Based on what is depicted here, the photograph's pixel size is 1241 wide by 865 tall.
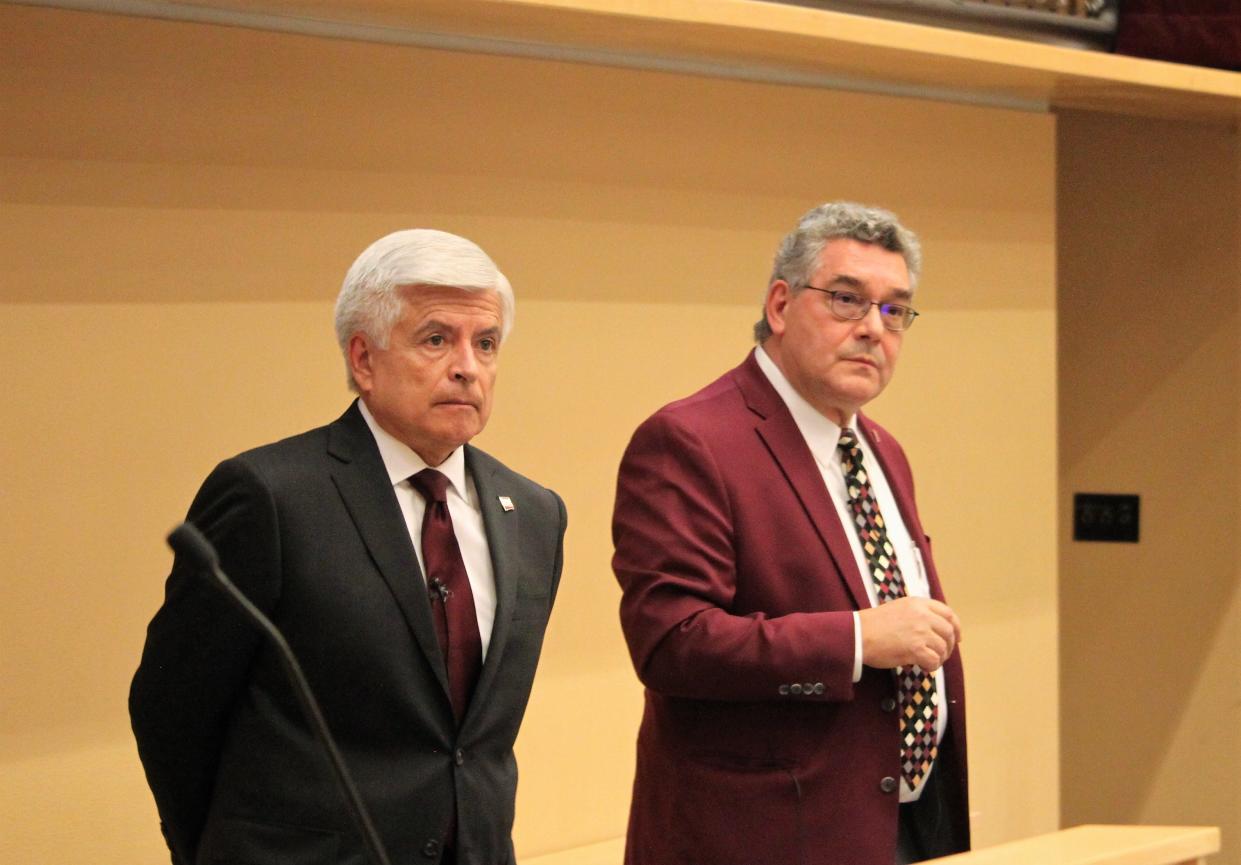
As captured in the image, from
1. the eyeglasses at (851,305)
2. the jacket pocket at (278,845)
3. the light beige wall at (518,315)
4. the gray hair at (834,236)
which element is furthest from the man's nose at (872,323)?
the jacket pocket at (278,845)

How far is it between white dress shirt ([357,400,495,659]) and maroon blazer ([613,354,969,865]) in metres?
0.34

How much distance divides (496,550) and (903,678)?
746mm

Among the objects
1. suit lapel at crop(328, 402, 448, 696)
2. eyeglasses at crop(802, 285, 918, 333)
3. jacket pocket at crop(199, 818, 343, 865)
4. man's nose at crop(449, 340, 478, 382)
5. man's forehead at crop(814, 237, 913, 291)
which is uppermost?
man's forehead at crop(814, 237, 913, 291)

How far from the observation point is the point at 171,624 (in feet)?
5.83

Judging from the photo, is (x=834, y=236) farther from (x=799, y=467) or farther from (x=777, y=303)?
(x=799, y=467)

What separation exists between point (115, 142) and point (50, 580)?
0.80 m

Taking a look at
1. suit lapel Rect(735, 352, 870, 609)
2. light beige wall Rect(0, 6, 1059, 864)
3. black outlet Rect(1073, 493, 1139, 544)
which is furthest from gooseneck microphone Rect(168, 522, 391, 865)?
black outlet Rect(1073, 493, 1139, 544)

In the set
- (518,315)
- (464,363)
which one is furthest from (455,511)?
(518,315)

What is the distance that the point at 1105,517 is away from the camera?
4598 millimetres

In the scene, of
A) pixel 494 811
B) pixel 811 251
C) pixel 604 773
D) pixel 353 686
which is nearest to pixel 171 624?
pixel 353 686

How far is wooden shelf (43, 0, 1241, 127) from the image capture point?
Answer: 9.07 feet

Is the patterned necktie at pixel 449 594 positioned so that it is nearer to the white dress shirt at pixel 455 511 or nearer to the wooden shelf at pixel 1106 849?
the white dress shirt at pixel 455 511

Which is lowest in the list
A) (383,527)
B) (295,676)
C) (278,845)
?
(278,845)

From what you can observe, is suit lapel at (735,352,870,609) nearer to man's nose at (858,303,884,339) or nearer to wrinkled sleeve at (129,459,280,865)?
man's nose at (858,303,884,339)
